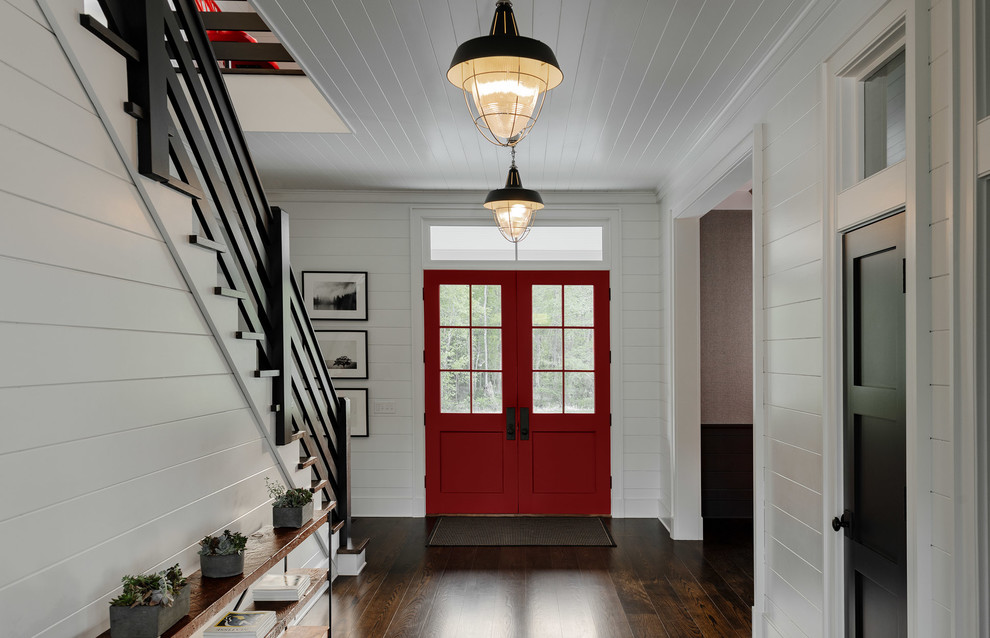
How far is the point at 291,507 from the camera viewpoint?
2809mm

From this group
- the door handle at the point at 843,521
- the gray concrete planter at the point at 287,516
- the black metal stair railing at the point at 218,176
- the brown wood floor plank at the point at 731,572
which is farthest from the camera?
the brown wood floor plank at the point at 731,572

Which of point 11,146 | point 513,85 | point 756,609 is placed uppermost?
point 513,85

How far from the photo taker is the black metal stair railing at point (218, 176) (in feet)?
6.54

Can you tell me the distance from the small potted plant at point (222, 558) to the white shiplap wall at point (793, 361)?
2.15 m

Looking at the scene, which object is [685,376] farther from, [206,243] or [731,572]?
[206,243]

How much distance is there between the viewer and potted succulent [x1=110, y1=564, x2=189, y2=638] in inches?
67.4

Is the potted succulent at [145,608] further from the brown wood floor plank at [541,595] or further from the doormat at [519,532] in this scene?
the doormat at [519,532]

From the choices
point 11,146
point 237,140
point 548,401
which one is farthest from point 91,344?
point 548,401

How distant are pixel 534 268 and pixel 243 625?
4036 millimetres

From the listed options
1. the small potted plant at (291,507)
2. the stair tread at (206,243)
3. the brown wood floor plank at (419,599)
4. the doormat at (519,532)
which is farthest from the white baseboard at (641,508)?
the stair tread at (206,243)

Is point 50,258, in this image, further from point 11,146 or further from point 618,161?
point 618,161

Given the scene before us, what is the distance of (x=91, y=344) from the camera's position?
1740 mm

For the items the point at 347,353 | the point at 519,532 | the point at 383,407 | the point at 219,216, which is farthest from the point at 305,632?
the point at 347,353

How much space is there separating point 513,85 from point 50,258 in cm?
129
